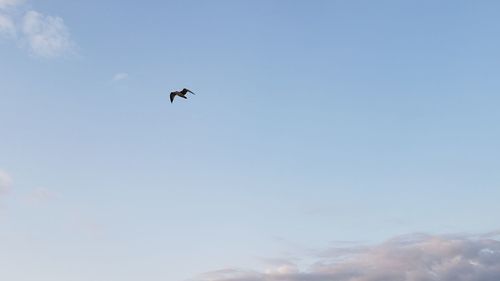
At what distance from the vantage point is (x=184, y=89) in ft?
399
